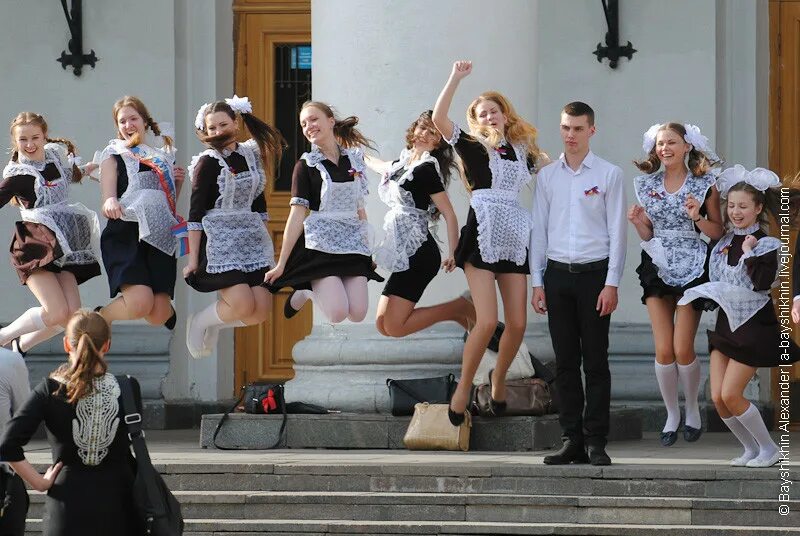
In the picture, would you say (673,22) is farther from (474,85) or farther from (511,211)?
(511,211)

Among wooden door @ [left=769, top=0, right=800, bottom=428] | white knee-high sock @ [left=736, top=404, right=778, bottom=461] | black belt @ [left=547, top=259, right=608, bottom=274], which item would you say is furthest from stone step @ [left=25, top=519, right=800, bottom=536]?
wooden door @ [left=769, top=0, right=800, bottom=428]

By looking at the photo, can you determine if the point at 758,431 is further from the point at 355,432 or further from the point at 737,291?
the point at 355,432

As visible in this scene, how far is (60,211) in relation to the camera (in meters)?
11.0

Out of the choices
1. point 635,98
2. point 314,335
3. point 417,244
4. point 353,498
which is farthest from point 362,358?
point 635,98

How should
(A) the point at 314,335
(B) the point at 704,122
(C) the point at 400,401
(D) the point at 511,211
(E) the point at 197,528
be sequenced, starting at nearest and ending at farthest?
(E) the point at 197,528 → (D) the point at 511,211 → (C) the point at 400,401 → (A) the point at 314,335 → (B) the point at 704,122

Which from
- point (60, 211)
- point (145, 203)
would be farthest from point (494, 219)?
point (60, 211)

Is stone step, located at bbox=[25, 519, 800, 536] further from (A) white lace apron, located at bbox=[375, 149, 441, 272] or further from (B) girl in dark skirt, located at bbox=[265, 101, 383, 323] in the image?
(A) white lace apron, located at bbox=[375, 149, 441, 272]

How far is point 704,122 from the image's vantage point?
13.2 meters

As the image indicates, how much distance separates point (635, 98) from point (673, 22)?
61 cm

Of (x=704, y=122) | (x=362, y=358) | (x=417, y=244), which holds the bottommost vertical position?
(x=362, y=358)

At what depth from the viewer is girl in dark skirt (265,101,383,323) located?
34.4 feet

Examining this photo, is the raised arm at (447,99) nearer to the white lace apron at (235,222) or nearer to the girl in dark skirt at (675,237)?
the girl in dark skirt at (675,237)

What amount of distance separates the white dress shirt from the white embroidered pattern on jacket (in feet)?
10.5

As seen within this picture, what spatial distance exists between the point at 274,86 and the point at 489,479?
5776 mm
